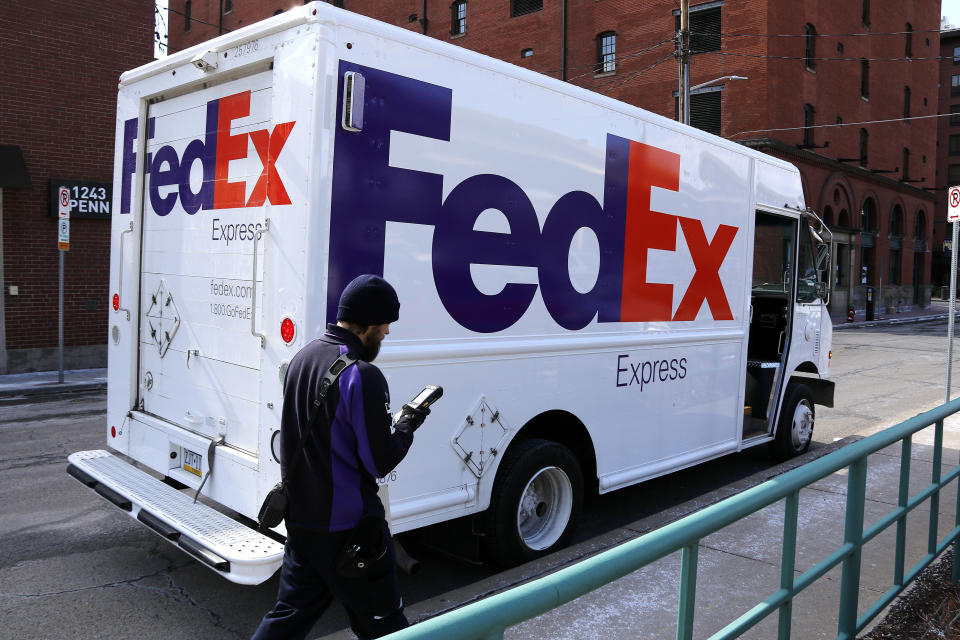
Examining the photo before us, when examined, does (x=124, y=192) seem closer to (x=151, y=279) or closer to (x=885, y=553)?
(x=151, y=279)

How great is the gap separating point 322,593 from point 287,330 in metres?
1.32

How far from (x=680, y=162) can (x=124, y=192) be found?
4.10 m

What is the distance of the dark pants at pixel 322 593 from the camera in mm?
2846

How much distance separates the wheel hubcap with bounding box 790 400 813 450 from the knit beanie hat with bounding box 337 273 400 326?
607 cm

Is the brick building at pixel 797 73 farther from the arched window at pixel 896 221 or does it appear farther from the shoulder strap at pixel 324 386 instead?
the shoulder strap at pixel 324 386

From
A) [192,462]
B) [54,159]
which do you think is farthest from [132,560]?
[54,159]

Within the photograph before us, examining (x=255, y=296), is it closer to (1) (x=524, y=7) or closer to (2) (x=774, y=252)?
(2) (x=774, y=252)

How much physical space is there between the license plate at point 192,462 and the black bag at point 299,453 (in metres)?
1.67

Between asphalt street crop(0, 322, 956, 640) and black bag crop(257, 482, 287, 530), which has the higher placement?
black bag crop(257, 482, 287, 530)

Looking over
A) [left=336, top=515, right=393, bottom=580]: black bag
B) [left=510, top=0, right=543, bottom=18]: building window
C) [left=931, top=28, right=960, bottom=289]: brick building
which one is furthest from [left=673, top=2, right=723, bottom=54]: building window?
[left=931, top=28, right=960, bottom=289]: brick building

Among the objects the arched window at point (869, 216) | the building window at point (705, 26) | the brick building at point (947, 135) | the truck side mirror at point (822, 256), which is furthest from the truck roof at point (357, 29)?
the brick building at point (947, 135)

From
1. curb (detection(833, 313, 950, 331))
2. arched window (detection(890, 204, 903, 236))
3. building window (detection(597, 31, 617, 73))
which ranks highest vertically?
building window (detection(597, 31, 617, 73))

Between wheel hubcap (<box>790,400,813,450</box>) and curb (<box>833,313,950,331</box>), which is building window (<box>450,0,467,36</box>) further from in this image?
wheel hubcap (<box>790,400,813,450</box>)

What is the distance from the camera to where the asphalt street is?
13.5 ft
